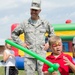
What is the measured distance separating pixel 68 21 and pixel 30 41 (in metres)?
2.66

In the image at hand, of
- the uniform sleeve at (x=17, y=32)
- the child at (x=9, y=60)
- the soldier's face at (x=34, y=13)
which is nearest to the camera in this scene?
the soldier's face at (x=34, y=13)

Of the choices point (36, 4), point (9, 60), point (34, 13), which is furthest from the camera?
point (9, 60)

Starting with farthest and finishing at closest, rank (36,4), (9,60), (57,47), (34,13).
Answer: (9,60) → (36,4) → (34,13) → (57,47)

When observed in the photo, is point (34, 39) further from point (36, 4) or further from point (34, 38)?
point (36, 4)

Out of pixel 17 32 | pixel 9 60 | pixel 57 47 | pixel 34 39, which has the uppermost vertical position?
pixel 17 32

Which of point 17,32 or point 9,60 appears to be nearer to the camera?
point 17,32

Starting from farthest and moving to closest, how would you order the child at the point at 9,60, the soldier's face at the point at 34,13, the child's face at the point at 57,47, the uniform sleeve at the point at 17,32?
1. the child at the point at 9,60
2. the uniform sleeve at the point at 17,32
3. the soldier's face at the point at 34,13
4. the child's face at the point at 57,47

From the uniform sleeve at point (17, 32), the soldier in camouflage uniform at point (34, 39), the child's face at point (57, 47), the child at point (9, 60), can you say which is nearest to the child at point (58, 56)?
the child's face at point (57, 47)

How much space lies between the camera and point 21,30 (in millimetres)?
4211

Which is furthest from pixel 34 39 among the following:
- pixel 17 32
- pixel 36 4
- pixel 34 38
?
pixel 36 4

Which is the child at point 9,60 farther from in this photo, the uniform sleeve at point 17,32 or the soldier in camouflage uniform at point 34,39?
the soldier in camouflage uniform at point 34,39

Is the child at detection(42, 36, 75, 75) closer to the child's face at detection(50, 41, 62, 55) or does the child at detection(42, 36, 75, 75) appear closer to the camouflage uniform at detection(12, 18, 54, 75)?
the child's face at detection(50, 41, 62, 55)

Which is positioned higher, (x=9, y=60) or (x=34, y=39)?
(x=34, y=39)

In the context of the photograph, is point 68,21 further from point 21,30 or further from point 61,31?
point 21,30
